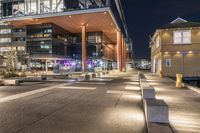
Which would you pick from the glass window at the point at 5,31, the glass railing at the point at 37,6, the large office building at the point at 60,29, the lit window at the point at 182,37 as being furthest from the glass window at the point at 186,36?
the glass window at the point at 5,31

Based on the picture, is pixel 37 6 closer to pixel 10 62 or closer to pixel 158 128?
pixel 10 62

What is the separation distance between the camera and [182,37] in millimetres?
35906

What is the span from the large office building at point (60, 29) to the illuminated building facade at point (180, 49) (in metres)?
14.2

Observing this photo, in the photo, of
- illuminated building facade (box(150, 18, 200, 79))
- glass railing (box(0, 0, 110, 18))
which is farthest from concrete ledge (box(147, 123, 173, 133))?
glass railing (box(0, 0, 110, 18))

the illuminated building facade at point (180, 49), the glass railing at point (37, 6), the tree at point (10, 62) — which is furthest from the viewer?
the glass railing at point (37, 6)

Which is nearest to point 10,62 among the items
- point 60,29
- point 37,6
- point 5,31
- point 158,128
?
point 37,6

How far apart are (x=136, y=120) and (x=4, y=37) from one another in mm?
93094

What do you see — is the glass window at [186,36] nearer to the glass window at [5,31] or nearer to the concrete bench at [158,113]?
the concrete bench at [158,113]

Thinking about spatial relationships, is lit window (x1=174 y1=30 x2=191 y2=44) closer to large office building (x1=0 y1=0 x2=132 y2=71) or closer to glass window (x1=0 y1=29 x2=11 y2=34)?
large office building (x1=0 y1=0 x2=132 y2=71)

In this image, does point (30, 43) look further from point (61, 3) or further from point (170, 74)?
point (170, 74)

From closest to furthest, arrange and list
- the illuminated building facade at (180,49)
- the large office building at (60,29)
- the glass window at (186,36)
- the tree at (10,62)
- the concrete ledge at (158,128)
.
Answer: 1. the concrete ledge at (158,128)
2. the illuminated building facade at (180,49)
3. the glass window at (186,36)
4. the tree at (10,62)
5. the large office building at (60,29)

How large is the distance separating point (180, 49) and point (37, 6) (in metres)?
36.1

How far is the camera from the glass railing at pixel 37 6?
5300cm

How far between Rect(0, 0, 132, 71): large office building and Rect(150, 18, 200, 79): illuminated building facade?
560 inches
